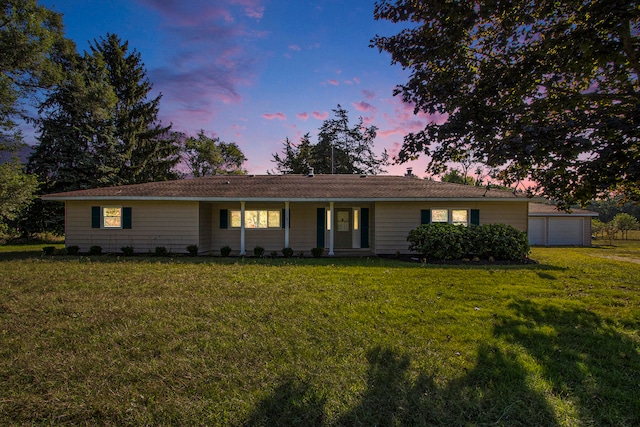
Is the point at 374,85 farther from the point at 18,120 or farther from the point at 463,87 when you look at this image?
the point at 18,120

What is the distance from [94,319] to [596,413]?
633 centimetres

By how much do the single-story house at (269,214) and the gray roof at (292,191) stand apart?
0.04m

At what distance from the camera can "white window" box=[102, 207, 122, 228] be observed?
12898mm

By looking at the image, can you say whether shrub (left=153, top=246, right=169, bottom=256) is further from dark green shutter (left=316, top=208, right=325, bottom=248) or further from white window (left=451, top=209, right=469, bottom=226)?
white window (left=451, top=209, right=469, bottom=226)

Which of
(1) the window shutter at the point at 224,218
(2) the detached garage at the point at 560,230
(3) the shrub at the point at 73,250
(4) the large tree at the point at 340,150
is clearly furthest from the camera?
(4) the large tree at the point at 340,150

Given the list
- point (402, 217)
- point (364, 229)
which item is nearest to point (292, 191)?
point (364, 229)

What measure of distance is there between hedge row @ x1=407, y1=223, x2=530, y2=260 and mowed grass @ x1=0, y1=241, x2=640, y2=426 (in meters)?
3.62

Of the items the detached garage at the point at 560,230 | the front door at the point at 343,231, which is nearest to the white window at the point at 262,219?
the front door at the point at 343,231

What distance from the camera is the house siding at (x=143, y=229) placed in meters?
12.8

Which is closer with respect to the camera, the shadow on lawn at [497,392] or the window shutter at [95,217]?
the shadow on lawn at [497,392]

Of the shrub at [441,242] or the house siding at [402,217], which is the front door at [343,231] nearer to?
the house siding at [402,217]

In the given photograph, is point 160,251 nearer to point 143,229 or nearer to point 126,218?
point 143,229

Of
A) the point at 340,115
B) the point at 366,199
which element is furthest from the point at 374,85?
the point at 340,115

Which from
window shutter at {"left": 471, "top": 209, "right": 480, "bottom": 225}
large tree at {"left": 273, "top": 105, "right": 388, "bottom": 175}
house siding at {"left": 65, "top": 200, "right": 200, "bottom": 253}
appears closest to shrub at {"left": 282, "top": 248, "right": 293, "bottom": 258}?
house siding at {"left": 65, "top": 200, "right": 200, "bottom": 253}
